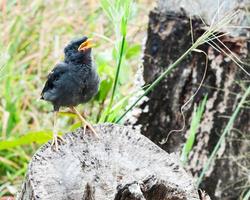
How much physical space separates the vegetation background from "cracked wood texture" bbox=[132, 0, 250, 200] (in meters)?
0.31

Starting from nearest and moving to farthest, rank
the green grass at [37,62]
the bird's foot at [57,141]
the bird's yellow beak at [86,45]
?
1. the bird's foot at [57,141]
2. the bird's yellow beak at [86,45]
3. the green grass at [37,62]

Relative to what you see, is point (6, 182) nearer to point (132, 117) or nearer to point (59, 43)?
point (132, 117)

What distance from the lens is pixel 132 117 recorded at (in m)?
4.00

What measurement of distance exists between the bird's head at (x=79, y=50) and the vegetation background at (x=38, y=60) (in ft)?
3.51

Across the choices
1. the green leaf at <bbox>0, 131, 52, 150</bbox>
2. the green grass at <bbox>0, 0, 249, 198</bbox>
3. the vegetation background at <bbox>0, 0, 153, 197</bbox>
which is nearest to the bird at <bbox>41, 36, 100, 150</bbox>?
the green leaf at <bbox>0, 131, 52, 150</bbox>

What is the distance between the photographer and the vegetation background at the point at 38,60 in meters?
4.34

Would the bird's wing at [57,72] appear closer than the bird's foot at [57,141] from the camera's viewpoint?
No

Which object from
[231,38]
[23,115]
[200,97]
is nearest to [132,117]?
[200,97]

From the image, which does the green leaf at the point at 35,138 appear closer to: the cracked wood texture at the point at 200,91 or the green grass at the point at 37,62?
the green grass at the point at 37,62

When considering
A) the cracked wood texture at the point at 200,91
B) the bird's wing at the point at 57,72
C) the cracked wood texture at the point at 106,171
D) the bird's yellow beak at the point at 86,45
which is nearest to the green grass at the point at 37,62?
the cracked wood texture at the point at 200,91

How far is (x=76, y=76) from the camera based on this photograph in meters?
2.76

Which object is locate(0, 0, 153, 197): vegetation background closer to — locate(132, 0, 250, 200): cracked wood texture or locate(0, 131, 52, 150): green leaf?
locate(0, 131, 52, 150): green leaf

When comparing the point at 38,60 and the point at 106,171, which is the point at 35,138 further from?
the point at 38,60

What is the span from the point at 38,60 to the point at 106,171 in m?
3.02
